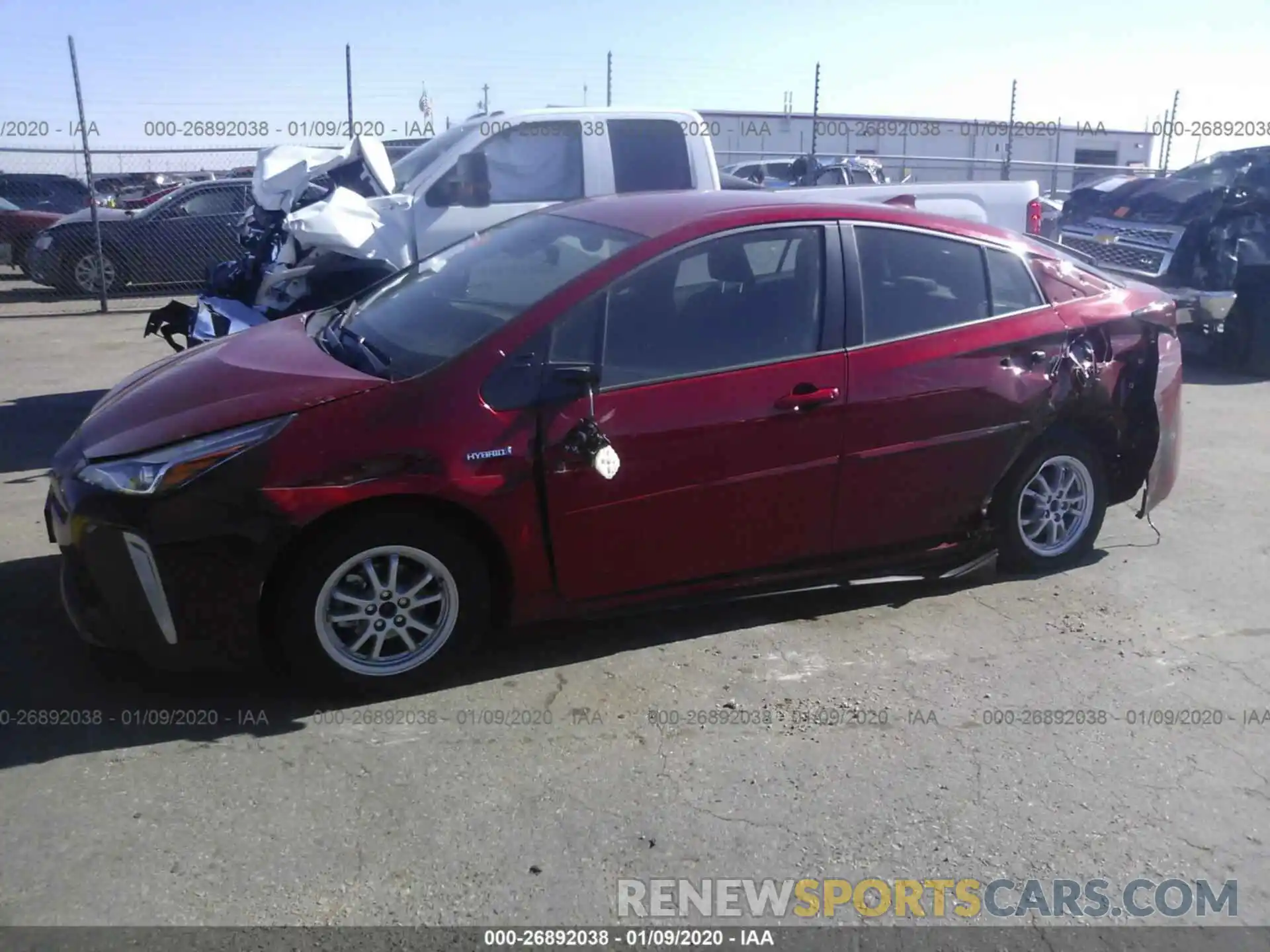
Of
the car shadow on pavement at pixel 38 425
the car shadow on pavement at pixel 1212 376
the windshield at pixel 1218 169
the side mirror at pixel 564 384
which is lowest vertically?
the car shadow on pavement at pixel 1212 376

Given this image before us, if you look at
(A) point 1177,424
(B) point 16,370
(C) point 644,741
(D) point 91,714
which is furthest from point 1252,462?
(B) point 16,370

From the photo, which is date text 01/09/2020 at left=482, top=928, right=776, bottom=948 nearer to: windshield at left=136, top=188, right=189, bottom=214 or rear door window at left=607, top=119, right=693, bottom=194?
rear door window at left=607, top=119, right=693, bottom=194

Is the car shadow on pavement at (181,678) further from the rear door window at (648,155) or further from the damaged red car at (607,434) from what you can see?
the rear door window at (648,155)

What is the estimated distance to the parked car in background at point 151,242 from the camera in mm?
13531

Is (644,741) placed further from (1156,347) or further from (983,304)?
(1156,347)

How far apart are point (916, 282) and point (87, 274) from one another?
1210cm

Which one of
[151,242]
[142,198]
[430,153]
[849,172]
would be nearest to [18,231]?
[151,242]

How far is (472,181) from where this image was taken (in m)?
8.20

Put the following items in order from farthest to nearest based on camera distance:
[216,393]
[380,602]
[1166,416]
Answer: [1166,416] < [216,393] < [380,602]

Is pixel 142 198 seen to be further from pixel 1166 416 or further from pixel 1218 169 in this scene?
pixel 1166 416

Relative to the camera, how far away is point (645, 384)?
13.3 ft

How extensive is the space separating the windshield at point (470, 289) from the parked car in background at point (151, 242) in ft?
32.9

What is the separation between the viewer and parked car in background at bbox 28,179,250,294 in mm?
13531

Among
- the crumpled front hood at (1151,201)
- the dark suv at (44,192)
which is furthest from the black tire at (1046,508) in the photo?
the dark suv at (44,192)
